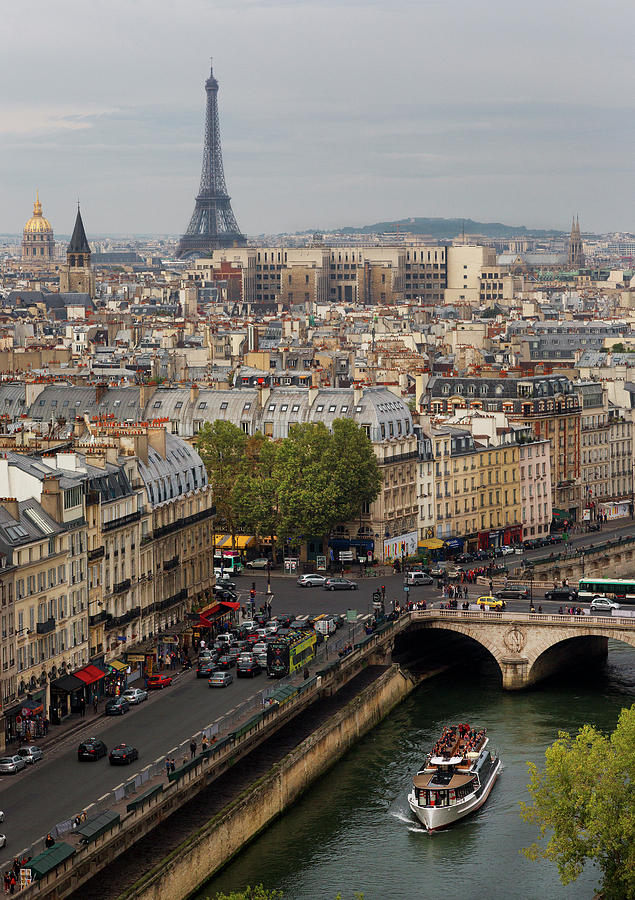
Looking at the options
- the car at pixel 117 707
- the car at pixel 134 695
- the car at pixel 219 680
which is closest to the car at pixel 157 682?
the car at pixel 134 695

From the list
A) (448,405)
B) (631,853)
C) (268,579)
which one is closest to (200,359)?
(448,405)

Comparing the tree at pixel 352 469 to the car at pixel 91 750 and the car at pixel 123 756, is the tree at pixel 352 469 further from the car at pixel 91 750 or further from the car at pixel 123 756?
the car at pixel 123 756

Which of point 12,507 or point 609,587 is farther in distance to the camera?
point 609,587

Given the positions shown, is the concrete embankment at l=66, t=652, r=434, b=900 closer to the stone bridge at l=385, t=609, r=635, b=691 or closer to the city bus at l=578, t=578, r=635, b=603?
the stone bridge at l=385, t=609, r=635, b=691

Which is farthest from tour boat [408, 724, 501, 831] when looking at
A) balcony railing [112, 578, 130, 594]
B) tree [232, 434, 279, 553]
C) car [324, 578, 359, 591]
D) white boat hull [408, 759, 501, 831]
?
tree [232, 434, 279, 553]

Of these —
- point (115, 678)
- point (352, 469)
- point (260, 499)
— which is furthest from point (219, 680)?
point (352, 469)

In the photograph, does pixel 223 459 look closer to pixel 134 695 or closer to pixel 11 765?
pixel 134 695
